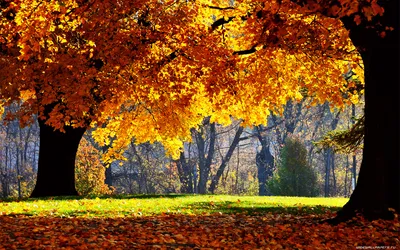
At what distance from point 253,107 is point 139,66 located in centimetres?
585

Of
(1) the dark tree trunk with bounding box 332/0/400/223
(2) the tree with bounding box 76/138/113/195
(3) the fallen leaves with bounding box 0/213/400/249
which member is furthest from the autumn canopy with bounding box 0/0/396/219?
(2) the tree with bounding box 76/138/113/195

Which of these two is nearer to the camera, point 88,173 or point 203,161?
point 88,173

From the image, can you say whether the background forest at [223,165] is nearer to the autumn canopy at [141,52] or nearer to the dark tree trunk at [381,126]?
the autumn canopy at [141,52]

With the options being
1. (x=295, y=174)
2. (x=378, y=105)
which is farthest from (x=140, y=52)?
(x=295, y=174)

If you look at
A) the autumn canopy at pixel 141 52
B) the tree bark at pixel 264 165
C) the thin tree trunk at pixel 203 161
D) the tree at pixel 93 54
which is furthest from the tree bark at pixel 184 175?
the tree at pixel 93 54

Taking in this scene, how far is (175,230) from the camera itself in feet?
32.9

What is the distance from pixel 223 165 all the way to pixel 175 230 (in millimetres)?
32305

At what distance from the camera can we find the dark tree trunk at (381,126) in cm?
1067

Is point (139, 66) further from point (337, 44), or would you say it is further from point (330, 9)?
point (330, 9)

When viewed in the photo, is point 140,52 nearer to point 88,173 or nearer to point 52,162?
point 52,162

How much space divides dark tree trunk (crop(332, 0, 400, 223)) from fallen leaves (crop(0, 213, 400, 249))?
1.52 ft

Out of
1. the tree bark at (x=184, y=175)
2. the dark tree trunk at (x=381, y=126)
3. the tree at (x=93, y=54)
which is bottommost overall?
the tree bark at (x=184, y=175)

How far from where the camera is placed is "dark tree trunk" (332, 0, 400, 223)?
1067cm

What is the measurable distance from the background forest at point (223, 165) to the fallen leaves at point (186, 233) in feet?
23.7
